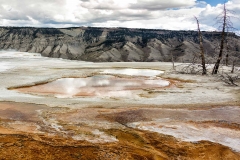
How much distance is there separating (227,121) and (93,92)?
8.49 m

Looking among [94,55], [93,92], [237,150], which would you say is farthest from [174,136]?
[94,55]

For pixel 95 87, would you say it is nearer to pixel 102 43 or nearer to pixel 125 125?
pixel 125 125

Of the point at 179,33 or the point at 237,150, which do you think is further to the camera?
the point at 179,33

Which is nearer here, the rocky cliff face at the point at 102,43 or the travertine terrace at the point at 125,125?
the travertine terrace at the point at 125,125

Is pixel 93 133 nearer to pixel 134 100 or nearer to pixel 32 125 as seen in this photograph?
pixel 32 125

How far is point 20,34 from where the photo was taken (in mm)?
120438

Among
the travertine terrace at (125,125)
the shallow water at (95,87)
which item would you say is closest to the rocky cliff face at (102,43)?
the shallow water at (95,87)

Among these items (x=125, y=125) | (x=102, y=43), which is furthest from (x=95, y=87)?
(x=102, y=43)

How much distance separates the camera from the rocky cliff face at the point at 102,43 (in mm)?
105250

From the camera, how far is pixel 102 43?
119m

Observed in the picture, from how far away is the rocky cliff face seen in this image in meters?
105

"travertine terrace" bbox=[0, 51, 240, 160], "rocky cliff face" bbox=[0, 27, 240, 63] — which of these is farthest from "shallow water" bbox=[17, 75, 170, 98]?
"rocky cliff face" bbox=[0, 27, 240, 63]

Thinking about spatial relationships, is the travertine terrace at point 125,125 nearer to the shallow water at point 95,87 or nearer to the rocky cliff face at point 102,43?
the shallow water at point 95,87

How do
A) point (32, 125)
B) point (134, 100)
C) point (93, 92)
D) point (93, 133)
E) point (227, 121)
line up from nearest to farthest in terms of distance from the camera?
point (93, 133), point (32, 125), point (227, 121), point (134, 100), point (93, 92)
